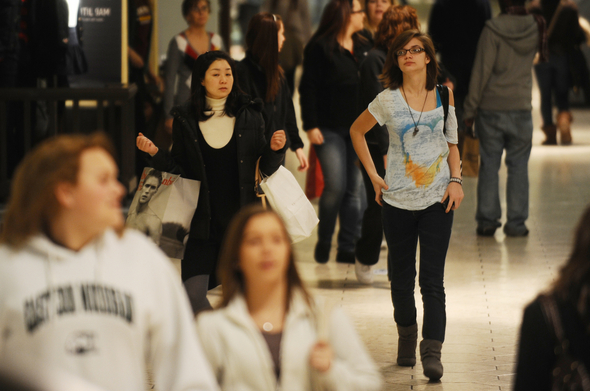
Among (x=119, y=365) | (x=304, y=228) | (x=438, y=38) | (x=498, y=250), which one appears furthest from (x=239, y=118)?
(x=438, y=38)

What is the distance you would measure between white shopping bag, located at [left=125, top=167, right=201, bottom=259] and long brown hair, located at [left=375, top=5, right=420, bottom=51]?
193 cm

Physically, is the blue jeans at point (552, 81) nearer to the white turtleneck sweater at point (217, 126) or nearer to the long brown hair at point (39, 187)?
the white turtleneck sweater at point (217, 126)

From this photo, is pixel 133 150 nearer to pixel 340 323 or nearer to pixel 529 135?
pixel 529 135

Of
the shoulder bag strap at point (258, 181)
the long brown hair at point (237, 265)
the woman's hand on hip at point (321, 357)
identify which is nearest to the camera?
the woman's hand on hip at point (321, 357)

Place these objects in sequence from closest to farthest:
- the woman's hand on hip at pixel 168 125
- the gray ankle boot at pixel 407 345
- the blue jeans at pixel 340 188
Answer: the gray ankle boot at pixel 407 345 < the blue jeans at pixel 340 188 < the woman's hand on hip at pixel 168 125

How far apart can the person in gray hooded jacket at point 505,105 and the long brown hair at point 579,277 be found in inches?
243

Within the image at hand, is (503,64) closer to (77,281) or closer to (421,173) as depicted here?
(421,173)

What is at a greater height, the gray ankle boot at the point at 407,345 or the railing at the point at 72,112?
the railing at the point at 72,112

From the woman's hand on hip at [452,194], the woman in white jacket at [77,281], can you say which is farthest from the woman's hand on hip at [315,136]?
the woman in white jacket at [77,281]

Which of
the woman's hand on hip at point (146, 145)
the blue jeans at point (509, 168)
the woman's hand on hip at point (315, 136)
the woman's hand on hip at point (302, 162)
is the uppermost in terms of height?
the woman's hand on hip at point (146, 145)

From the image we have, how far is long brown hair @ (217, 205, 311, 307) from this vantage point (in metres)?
2.80

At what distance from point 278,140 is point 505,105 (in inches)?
164

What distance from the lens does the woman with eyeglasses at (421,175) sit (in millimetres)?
4629

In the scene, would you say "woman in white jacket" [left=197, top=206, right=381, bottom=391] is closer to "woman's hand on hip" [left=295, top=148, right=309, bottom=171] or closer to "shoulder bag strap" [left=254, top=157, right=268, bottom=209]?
"shoulder bag strap" [left=254, top=157, right=268, bottom=209]
